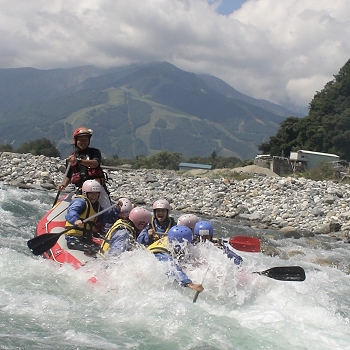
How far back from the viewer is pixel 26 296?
6215 millimetres

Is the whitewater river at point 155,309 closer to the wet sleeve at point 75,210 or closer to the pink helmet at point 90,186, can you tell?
the wet sleeve at point 75,210

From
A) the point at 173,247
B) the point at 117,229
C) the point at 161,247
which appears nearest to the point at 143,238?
the point at 117,229

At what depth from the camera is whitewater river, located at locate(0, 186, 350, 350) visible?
17.4 ft

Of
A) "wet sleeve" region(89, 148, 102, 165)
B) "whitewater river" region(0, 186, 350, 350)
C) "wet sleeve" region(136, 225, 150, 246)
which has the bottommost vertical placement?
"whitewater river" region(0, 186, 350, 350)

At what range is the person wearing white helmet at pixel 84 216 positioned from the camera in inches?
316

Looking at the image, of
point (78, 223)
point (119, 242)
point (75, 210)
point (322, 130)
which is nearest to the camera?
point (119, 242)

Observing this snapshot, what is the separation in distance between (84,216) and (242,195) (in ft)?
43.6

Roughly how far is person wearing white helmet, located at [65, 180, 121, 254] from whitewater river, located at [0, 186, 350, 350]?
557mm

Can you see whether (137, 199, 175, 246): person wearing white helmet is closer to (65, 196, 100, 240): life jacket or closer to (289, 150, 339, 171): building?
(65, 196, 100, 240): life jacket

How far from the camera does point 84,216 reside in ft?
27.0

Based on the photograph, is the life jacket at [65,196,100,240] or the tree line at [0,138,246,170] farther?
the tree line at [0,138,246,170]

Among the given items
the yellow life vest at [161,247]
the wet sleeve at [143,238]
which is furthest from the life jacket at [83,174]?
the yellow life vest at [161,247]

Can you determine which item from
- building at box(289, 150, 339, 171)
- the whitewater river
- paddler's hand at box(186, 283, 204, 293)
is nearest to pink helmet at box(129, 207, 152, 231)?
the whitewater river

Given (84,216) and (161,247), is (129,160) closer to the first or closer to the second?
(84,216)
